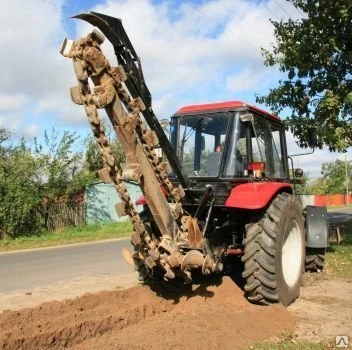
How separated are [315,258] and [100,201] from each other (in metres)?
18.4

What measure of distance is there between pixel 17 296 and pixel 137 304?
2.95m

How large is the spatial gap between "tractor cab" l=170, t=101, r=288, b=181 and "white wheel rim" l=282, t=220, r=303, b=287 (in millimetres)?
922

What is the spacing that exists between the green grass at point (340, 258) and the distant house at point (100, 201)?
14.2 metres

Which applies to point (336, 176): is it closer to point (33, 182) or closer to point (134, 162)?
point (33, 182)

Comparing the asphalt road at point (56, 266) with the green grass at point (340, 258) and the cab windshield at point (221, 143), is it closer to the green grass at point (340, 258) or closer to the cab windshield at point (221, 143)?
the cab windshield at point (221, 143)

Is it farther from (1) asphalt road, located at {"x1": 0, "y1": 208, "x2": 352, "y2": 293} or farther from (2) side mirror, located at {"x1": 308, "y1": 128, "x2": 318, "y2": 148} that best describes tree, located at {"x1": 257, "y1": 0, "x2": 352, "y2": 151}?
(1) asphalt road, located at {"x1": 0, "y1": 208, "x2": 352, "y2": 293}

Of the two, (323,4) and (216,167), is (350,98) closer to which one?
(323,4)

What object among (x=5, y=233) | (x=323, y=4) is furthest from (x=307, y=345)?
(x=5, y=233)

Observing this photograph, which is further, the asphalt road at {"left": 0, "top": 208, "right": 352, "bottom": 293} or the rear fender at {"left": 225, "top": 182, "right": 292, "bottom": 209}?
the asphalt road at {"left": 0, "top": 208, "right": 352, "bottom": 293}

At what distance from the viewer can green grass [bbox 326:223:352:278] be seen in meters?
9.30

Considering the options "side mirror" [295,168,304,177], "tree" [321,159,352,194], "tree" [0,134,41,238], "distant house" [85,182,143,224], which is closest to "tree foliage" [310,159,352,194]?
"tree" [321,159,352,194]

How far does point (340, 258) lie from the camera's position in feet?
35.0

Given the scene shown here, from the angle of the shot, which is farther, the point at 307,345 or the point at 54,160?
the point at 54,160

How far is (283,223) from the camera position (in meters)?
6.88
